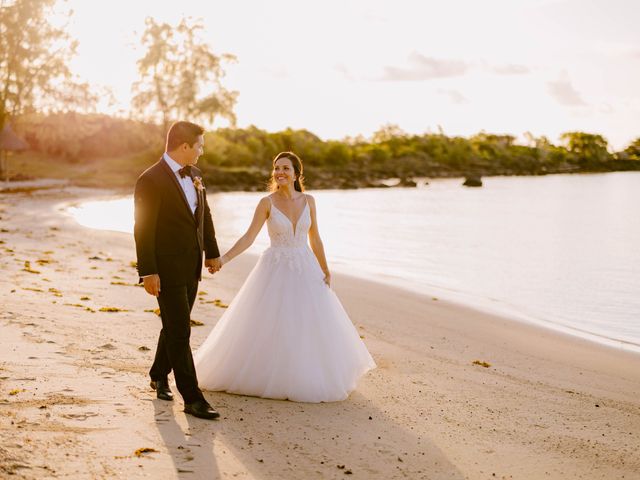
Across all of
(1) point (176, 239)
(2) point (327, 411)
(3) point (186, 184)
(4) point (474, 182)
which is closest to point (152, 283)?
(1) point (176, 239)

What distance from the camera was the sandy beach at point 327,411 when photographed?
505cm

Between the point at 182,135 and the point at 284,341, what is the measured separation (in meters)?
2.08

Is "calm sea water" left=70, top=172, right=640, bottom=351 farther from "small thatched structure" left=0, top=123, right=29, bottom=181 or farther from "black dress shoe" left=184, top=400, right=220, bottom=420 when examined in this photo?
"small thatched structure" left=0, top=123, right=29, bottom=181

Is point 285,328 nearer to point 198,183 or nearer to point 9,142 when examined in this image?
point 198,183

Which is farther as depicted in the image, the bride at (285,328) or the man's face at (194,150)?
the bride at (285,328)

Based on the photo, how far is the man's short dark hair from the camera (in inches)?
228

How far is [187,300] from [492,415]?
2.96 metres

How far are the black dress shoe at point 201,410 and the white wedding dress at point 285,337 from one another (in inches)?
29.6

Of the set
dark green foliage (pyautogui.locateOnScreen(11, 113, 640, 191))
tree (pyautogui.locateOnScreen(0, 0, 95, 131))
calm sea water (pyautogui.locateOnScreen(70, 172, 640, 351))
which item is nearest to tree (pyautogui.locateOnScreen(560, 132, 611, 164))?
dark green foliage (pyautogui.locateOnScreen(11, 113, 640, 191))

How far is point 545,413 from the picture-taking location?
270 inches

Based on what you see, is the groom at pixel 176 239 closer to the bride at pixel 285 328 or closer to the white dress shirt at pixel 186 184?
the white dress shirt at pixel 186 184

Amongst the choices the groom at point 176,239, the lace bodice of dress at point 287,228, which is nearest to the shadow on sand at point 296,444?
the groom at point 176,239

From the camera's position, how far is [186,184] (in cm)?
587

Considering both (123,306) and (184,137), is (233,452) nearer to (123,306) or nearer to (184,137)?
(184,137)
